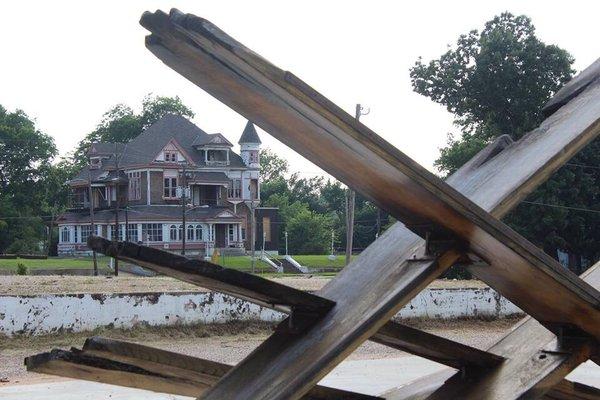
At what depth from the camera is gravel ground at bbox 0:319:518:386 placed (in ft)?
45.6

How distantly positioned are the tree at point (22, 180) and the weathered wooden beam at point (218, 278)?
7192 centimetres

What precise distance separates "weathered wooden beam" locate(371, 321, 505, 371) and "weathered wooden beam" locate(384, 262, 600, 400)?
38 millimetres

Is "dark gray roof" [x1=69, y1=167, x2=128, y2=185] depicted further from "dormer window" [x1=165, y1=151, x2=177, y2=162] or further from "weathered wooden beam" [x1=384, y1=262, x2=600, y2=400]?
"weathered wooden beam" [x1=384, y1=262, x2=600, y2=400]

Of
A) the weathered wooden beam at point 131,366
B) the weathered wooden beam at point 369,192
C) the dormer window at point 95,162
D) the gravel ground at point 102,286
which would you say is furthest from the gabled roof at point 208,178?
the weathered wooden beam at point 369,192

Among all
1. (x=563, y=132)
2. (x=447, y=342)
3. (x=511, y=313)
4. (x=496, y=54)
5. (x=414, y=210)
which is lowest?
(x=511, y=313)

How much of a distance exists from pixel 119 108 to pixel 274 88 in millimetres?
89108

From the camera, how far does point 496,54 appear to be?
42000mm

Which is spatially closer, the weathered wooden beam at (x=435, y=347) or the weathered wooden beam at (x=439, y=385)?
the weathered wooden beam at (x=435, y=347)

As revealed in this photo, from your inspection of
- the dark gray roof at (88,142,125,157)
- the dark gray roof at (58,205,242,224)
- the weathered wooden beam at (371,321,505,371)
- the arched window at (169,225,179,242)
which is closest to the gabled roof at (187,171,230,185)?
the dark gray roof at (58,205,242,224)

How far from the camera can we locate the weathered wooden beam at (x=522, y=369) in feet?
9.65

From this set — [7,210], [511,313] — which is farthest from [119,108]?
[511,313]

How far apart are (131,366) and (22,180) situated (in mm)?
77107

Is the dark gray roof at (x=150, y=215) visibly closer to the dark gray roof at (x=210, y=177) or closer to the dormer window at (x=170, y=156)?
the dark gray roof at (x=210, y=177)

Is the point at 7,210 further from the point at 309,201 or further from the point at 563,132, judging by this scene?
the point at 563,132
